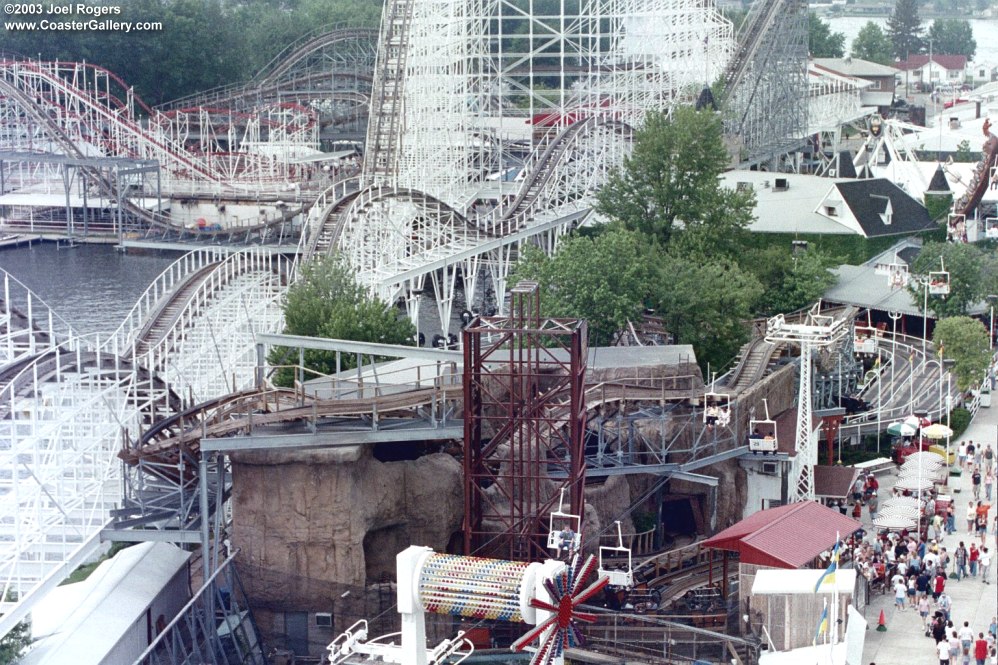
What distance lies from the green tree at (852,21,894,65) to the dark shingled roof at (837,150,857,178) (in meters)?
54.8

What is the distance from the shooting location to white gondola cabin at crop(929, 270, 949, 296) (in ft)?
189

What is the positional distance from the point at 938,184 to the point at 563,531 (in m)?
45.2

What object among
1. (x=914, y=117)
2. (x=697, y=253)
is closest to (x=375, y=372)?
(x=697, y=253)

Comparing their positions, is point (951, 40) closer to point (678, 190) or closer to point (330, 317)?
point (678, 190)

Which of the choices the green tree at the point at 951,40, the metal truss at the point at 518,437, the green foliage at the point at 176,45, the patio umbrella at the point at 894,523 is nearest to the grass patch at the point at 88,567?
the metal truss at the point at 518,437

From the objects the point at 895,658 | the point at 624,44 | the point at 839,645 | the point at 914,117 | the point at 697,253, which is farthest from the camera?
the point at 914,117

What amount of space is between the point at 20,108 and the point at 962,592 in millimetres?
62524

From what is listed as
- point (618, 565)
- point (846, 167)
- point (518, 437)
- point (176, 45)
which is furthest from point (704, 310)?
point (176, 45)

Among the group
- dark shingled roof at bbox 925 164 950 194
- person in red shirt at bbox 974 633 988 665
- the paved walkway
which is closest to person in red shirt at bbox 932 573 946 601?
the paved walkway

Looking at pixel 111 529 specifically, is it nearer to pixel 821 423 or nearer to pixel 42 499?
pixel 42 499

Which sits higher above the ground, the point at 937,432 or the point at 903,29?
the point at 903,29

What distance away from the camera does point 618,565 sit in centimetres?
4134

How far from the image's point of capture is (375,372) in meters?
40.9

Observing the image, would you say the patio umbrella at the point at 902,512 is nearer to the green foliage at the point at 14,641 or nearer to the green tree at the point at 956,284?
the green tree at the point at 956,284
